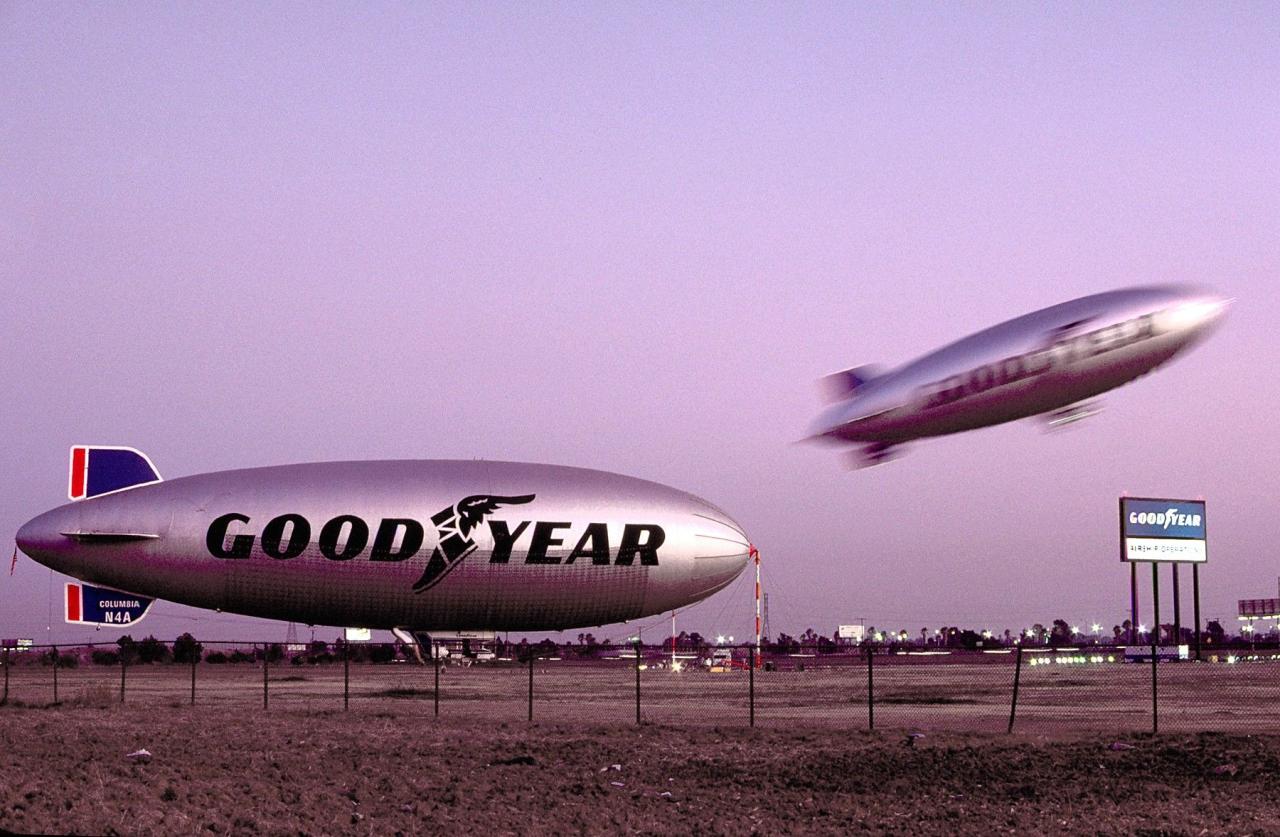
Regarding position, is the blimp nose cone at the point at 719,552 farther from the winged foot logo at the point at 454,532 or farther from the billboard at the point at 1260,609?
the billboard at the point at 1260,609

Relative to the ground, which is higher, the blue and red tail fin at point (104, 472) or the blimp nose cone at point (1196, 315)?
the blimp nose cone at point (1196, 315)

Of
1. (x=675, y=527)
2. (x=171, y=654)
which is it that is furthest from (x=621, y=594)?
(x=171, y=654)

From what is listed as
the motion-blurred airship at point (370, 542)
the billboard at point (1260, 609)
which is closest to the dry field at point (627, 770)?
the motion-blurred airship at point (370, 542)

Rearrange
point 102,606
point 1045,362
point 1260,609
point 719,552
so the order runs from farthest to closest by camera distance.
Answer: point 1260,609 < point 719,552 < point 102,606 < point 1045,362

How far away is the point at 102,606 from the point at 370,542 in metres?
8.28

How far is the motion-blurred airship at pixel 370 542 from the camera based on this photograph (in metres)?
36.9

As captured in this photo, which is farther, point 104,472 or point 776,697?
point 776,697

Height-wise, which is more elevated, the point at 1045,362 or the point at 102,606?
the point at 1045,362

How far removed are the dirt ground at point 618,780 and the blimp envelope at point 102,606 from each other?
7.49 m

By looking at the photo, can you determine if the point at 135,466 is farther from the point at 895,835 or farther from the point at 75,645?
the point at 895,835

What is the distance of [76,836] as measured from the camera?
1622 cm

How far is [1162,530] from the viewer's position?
265 feet

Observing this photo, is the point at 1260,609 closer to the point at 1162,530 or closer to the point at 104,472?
the point at 1162,530

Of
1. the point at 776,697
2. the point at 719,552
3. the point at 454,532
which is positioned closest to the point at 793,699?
the point at 776,697
